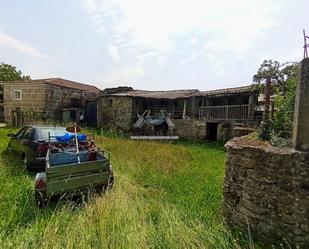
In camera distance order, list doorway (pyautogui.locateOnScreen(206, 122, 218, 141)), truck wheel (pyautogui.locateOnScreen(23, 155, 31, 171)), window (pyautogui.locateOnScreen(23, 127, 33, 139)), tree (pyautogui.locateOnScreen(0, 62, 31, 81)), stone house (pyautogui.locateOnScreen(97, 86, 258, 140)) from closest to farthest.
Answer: truck wheel (pyautogui.locateOnScreen(23, 155, 31, 171)) → window (pyautogui.locateOnScreen(23, 127, 33, 139)) → stone house (pyautogui.locateOnScreen(97, 86, 258, 140)) → doorway (pyautogui.locateOnScreen(206, 122, 218, 141)) → tree (pyautogui.locateOnScreen(0, 62, 31, 81))

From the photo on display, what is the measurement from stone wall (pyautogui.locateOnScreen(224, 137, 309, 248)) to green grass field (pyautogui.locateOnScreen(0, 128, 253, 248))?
0.40 m

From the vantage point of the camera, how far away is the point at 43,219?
174 inches

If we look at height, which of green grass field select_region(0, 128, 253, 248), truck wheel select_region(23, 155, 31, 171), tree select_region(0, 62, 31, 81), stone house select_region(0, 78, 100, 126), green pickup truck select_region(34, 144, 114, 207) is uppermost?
tree select_region(0, 62, 31, 81)

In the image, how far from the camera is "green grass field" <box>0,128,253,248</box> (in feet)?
12.0

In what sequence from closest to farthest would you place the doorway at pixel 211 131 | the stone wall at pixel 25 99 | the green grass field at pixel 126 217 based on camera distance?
the green grass field at pixel 126 217 < the doorway at pixel 211 131 < the stone wall at pixel 25 99

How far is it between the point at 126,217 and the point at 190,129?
16047 mm

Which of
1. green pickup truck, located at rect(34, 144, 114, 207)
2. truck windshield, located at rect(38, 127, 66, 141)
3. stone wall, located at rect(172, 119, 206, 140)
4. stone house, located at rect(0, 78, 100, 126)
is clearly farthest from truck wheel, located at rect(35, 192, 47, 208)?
stone house, located at rect(0, 78, 100, 126)

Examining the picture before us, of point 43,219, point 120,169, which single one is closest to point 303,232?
point 43,219

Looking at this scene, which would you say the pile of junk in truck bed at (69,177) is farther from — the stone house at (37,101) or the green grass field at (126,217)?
the stone house at (37,101)

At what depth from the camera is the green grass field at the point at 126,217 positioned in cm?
365

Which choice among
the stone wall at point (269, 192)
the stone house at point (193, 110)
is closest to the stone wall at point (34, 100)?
the stone house at point (193, 110)

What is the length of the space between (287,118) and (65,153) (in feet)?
17.2

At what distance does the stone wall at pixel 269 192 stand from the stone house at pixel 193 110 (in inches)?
536

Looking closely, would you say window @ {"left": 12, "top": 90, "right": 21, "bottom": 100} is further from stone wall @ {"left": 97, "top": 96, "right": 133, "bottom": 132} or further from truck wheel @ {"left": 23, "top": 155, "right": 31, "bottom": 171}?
truck wheel @ {"left": 23, "top": 155, "right": 31, "bottom": 171}
